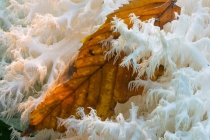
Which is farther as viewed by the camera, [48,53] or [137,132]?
[48,53]

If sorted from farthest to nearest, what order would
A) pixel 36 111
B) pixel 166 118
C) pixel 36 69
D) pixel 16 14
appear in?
pixel 16 14 → pixel 36 69 → pixel 36 111 → pixel 166 118

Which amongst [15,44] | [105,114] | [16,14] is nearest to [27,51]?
[15,44]

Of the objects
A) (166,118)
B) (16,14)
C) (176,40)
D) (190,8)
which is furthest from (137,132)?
(16,14)

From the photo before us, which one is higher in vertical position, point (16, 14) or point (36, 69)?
point (16, 14)

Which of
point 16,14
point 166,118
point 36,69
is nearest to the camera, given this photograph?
point 166,118

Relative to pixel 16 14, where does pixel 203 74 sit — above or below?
below

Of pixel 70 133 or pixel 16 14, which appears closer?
pixel 70 133

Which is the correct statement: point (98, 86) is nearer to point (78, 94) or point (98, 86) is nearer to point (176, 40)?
point (78, 94)

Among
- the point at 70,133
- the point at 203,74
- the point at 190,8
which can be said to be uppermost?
the point at 190,8

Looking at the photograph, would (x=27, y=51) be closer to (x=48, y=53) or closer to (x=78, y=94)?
(x=48, y=53)
